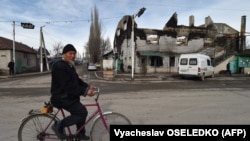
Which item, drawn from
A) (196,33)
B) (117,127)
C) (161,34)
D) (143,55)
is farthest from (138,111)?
(196,33)

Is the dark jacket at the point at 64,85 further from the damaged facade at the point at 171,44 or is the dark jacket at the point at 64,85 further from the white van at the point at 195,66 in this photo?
the damaged facade at the point at 171,44

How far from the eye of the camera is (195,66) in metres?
21.4

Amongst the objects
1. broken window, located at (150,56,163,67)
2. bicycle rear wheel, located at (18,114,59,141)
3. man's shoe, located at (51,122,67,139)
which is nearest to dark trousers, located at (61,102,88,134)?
man's shoe, located at (51,122,67,139)

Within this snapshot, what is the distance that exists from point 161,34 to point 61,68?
103ft

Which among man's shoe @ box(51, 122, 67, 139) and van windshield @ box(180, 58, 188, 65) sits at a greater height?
van windshield @ box(180, 58, 188, 65)

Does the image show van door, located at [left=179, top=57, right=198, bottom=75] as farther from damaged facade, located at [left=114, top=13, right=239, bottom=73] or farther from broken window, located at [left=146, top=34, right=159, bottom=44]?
broken window, located at [left=146, top=34, right=159, bottom=44]

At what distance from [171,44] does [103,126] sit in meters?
31.5

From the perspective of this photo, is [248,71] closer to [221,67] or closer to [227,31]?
[221,67]

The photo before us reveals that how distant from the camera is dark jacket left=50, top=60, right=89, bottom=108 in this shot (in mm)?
3820

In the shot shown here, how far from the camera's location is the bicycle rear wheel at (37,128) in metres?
4.13

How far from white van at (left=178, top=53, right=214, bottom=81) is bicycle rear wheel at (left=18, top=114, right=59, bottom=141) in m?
18.7

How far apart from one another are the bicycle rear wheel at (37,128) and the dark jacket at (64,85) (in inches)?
15.9

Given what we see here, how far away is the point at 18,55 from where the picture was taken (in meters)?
36.6

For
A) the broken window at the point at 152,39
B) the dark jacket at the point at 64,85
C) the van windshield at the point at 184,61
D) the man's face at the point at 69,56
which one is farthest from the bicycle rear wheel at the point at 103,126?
the broken window at the point at 152,39
